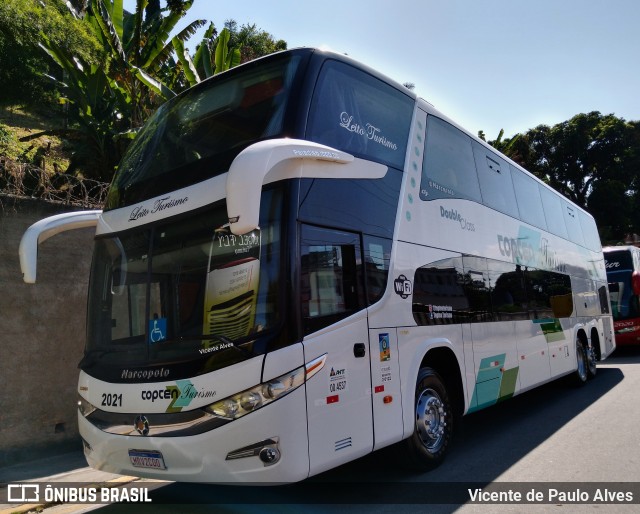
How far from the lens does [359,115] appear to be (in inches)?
217

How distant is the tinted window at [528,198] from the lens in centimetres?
942

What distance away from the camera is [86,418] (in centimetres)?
495

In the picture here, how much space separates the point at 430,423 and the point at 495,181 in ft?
13.8

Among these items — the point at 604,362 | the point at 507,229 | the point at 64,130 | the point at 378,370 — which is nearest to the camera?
the point at 378,370

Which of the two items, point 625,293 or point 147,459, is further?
point 625,293

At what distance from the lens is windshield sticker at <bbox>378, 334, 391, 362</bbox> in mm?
5133

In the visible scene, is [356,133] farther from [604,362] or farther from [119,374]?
[604,362]

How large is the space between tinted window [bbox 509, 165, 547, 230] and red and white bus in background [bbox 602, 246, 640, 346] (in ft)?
26.7

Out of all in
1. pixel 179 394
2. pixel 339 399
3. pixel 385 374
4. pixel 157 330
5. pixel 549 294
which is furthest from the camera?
pixel 549 294

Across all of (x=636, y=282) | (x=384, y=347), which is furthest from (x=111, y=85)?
(x=636, y=282)

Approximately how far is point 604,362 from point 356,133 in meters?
14.1

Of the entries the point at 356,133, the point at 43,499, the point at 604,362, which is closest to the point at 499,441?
→ the point at 356,133

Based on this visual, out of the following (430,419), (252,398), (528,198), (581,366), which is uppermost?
(528,198)

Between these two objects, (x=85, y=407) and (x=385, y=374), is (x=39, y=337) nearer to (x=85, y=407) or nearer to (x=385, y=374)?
(x=85, y=407)
